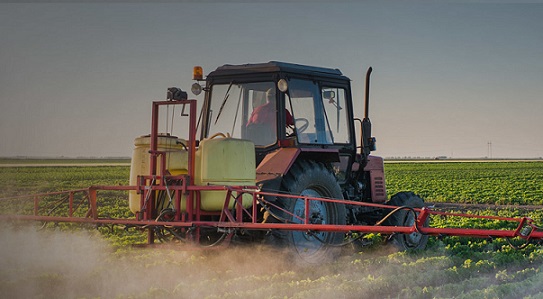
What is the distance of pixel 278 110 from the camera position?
8.15 m

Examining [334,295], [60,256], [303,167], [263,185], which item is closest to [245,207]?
[263,185]

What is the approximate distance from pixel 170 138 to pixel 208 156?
584mm

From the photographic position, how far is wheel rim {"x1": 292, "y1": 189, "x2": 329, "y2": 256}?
25.8 ft

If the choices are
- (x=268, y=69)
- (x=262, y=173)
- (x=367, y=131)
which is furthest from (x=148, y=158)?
(x=367, y=131)

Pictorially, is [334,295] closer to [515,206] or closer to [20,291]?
[20,291]

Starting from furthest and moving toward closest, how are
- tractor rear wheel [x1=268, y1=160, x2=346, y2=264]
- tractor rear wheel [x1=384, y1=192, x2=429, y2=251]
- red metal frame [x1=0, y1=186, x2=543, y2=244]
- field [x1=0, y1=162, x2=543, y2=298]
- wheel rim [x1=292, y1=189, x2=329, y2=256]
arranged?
tractor rear wheel [x1=384, y1=192, x2=429, y2=251]
wheel rim [x1=292, y1=189, x2=329, y2=256]
tractor rear wheel [x1=268, y1=160, x2=346, y2=264]
field [x1=0, y1=162, x2=543, y2=298]
red metal frame [x1=0, y1=186, x2=543, y2=244]

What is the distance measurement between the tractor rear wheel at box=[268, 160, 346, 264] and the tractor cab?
0.25 meters

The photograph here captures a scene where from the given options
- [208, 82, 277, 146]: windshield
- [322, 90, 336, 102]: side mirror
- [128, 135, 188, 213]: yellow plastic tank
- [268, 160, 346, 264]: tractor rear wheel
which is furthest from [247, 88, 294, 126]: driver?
[128, 135, 188, 213]: yellow plastic tank

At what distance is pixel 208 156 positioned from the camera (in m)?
7.30

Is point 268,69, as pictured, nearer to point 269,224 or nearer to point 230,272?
point 269,224

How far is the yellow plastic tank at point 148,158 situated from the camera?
7527 mm

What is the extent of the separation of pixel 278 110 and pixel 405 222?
3.08 meters

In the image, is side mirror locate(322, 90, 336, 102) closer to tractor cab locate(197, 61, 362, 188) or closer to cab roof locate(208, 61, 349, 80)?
tractor cab locate(197, 61, 362, 188)

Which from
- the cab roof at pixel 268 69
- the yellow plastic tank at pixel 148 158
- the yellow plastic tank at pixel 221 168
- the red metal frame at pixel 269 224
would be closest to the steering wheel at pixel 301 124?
the cab roof at pixel 268 69
